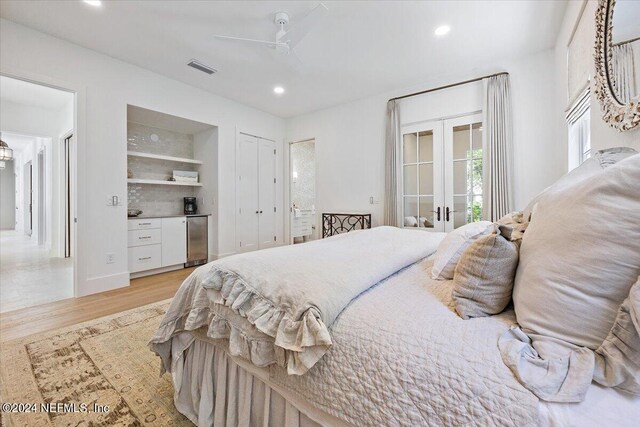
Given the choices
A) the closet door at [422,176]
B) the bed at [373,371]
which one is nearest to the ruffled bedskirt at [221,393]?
the bed at [373,371]

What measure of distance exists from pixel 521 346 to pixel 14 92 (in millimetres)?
6697

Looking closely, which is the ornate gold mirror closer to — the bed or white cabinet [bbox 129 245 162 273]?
the bed

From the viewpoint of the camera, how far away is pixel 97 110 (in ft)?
10.4

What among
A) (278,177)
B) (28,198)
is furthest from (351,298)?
(28,198)

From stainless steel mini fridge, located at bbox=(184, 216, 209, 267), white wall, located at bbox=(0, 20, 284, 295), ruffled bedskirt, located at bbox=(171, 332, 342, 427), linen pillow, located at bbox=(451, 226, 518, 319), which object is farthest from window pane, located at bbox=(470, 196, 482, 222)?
white wall, located at bbox=(0, 20, 284, 295)

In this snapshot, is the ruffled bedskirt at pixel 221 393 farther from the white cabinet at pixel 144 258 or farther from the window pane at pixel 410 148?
the window pane at pixel 410 148

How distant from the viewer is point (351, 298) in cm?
95

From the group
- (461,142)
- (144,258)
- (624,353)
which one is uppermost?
(461,142)

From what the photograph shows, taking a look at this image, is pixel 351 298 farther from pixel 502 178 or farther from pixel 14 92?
pixel 14 92

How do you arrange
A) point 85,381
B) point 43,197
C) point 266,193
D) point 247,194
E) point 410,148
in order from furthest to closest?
point 43,197
point 266,193
point 247,194
point 410,148
point 85,381

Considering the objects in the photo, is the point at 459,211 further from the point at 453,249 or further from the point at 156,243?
the point at 156,243

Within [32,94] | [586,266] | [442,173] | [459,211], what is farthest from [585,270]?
[32,94]

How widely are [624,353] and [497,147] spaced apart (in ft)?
11.1

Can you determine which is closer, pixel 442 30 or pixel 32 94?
pixel 442 30
